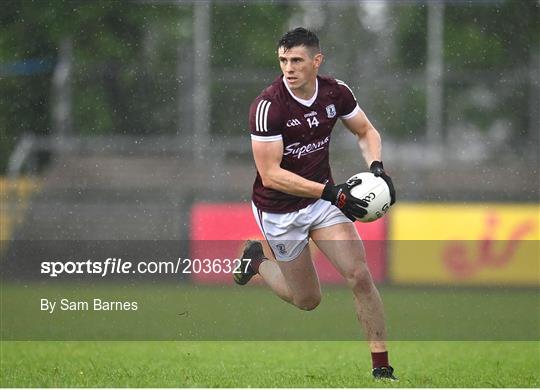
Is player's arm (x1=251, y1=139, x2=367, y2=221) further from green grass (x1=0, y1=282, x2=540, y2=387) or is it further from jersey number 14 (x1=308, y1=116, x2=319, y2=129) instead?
green grass (x1=0, y1=282, x2=540, y2=387)

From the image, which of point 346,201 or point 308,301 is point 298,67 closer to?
point 346,201

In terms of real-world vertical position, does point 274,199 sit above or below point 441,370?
above

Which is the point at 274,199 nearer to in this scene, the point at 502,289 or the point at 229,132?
the point at 502,289

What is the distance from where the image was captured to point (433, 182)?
14781mm

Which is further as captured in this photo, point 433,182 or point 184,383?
point 433,182

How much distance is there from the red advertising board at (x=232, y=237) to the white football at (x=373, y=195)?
19.9 feet

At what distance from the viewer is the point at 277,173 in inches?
261

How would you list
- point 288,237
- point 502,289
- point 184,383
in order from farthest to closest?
1. point 502,289
2. point 288,237
3. point 184,383

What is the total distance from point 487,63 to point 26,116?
17.7ft

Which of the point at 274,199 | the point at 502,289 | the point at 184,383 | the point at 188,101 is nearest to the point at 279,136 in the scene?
the point at 274,199

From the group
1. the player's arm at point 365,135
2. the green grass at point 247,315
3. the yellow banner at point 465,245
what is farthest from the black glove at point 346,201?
the yellow banner at point 465,245

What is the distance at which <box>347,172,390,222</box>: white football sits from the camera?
646 centimetres

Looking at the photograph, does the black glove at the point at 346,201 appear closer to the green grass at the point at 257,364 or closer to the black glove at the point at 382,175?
the black glove at the point at 382,175

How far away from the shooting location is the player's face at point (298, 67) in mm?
6664
